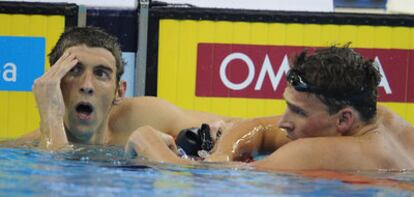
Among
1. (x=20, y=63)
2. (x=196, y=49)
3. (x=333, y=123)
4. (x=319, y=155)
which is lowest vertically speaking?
(x=319, y=155)

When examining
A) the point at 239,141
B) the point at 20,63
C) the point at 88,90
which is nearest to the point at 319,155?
the point at 239,141

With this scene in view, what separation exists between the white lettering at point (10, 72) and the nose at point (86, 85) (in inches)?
52.1

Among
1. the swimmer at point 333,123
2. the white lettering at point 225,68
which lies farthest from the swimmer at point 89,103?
the white lettering at point 225,68

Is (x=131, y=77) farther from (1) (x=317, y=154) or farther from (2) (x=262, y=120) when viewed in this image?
(1) (x=317, y=154)

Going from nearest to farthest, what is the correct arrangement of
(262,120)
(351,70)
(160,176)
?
(160,176) → (351,70) → (262,120)

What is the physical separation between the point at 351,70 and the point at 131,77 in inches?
85.2

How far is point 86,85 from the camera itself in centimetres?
431

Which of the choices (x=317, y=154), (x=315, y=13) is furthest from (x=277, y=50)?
(x=317, y=154)

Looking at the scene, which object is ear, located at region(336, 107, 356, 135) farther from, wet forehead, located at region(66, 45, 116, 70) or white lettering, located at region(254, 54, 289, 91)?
white lettering, located at region(254, 54, 289, 91)

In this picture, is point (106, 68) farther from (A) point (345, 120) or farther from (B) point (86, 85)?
(A) point (345, 120)

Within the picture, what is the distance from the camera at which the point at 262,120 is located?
4.31 meters

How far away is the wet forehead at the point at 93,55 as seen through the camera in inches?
173

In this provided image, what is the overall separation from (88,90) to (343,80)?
1238mm

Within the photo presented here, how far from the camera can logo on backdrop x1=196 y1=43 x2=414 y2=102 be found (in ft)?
18.4
